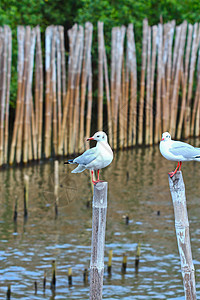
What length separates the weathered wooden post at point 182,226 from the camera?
22.8 feet

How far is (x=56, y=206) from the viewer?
13688 mm

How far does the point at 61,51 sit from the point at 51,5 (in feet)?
29.7

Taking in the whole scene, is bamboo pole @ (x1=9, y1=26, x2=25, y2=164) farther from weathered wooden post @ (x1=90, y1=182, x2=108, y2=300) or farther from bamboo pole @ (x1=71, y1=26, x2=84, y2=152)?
weathered wooden post @ (x1=90, y1=182, x2=108, y2=300)

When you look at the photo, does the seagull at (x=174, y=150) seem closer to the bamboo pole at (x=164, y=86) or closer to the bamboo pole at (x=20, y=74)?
the bamboo pole at (x=20, y=74)

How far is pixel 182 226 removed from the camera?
281 inches

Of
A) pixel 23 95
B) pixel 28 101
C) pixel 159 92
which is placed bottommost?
pixel 28 101

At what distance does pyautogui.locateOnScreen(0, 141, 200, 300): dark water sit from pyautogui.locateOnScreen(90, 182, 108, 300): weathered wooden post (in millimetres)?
1839

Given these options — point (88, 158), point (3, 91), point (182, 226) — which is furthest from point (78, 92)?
point (88, 158)

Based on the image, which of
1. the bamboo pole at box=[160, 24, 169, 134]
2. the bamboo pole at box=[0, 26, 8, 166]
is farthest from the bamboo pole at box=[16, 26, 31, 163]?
the bamboo pole at box=[160, 24, 169, 134]

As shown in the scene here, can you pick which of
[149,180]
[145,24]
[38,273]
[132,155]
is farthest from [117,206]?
→ [145,24]

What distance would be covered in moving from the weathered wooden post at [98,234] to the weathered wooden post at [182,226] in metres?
0.77

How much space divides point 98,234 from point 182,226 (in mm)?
949

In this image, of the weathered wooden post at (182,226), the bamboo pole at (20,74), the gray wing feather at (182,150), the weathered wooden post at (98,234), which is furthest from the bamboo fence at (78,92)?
the weathered wooden post at (98,234)

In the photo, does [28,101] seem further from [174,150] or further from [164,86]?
[174,150]
